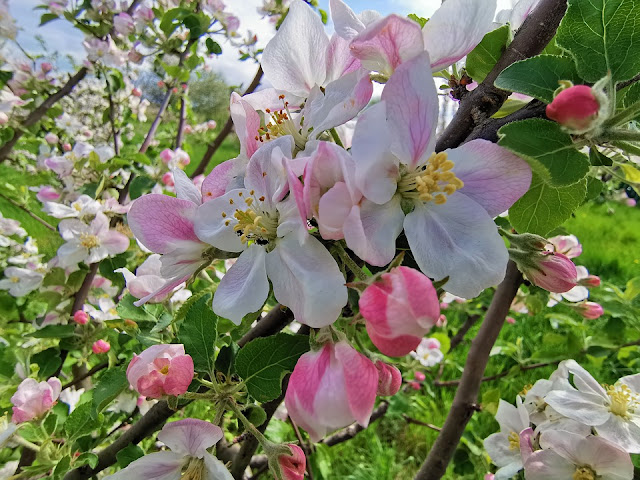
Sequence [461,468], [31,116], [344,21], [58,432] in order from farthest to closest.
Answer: [31,116] < [461,468] < [58,432] < [344,21]

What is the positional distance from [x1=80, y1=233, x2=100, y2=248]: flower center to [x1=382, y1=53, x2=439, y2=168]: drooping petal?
129cm

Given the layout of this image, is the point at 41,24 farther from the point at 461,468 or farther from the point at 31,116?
the point at 461,468

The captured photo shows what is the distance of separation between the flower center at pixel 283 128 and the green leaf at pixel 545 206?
32cm

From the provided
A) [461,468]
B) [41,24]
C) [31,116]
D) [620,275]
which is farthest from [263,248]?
[620,275]

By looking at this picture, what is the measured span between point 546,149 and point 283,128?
0.33m

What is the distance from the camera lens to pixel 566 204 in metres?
0.64

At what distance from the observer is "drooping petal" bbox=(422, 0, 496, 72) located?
→ 1.68ft

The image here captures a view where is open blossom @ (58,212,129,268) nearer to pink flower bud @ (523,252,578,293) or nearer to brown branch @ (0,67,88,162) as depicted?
brown branch @ (0,67,88,162)

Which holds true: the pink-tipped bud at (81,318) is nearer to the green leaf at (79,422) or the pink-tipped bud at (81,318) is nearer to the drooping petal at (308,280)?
the green leaf at (79,422)

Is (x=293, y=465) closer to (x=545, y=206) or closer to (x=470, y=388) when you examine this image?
(x=545, y=206)

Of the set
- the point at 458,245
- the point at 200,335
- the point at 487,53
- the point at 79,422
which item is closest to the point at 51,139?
the point at 79,422

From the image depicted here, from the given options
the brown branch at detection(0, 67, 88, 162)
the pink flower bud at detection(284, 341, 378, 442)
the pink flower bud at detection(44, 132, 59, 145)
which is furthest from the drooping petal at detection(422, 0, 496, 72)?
the pink flower bud at detection(44, 132, 59, 145)

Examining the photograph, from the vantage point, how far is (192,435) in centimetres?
59

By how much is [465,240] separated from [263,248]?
232 millimetres
